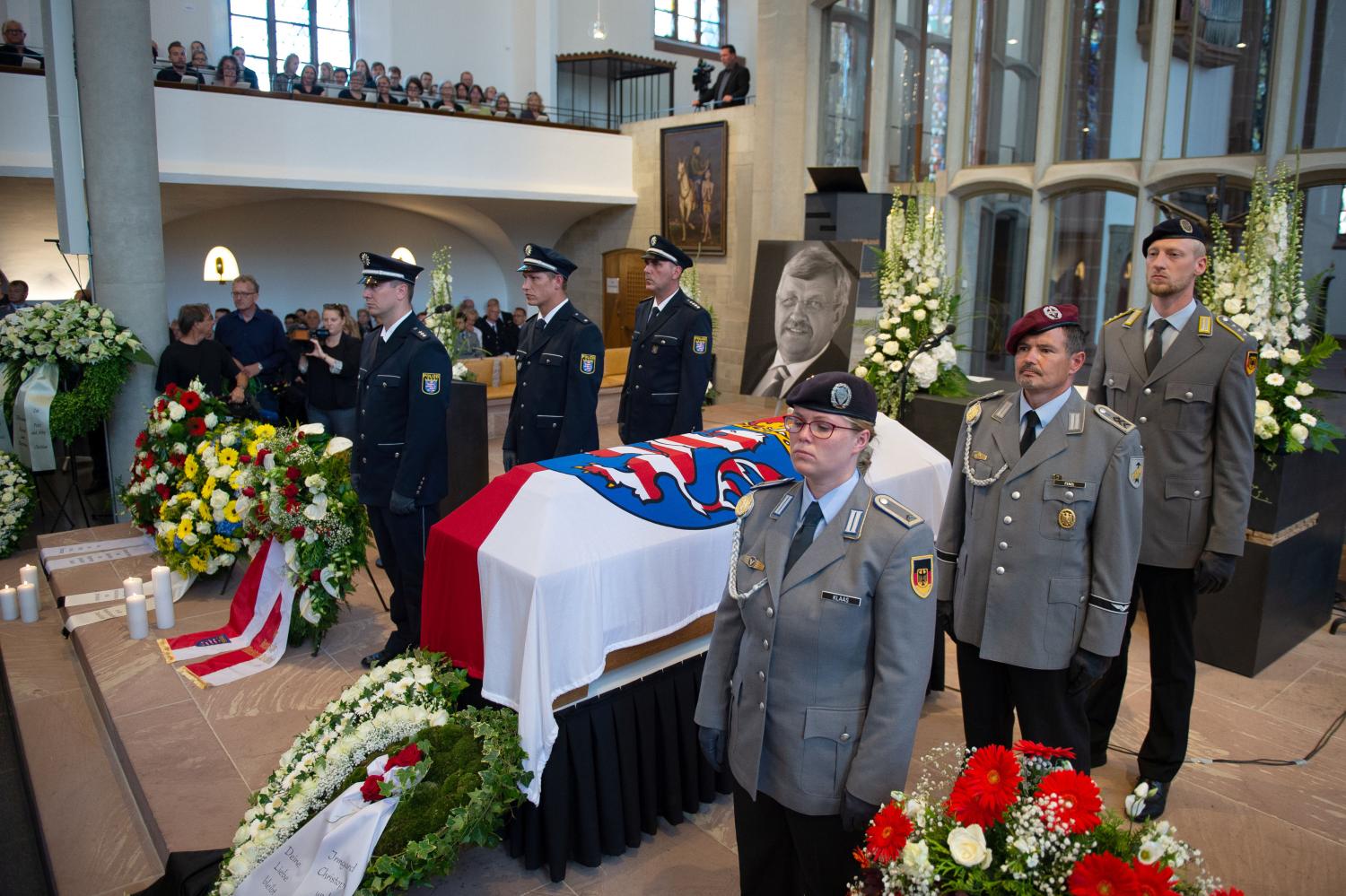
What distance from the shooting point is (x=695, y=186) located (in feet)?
38.5

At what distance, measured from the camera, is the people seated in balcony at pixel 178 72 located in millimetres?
9172

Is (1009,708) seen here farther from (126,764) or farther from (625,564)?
(126,764)

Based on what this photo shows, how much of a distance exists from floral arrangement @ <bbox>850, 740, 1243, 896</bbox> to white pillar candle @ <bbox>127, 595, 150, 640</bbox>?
146 inches

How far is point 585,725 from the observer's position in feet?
8.87

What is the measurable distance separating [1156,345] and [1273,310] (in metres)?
1.35

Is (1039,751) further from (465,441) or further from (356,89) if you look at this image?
(356,89)

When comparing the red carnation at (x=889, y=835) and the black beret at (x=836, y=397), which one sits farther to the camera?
the black beret at (x=836, y=397)

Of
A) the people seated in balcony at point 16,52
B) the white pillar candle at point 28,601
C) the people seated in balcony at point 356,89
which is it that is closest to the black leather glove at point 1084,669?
the white pillar candle at point 28,601

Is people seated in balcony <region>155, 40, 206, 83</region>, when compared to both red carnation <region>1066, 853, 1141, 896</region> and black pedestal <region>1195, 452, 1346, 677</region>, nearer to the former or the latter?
black pedestal <region>1195, 452, 1346, 677</region>

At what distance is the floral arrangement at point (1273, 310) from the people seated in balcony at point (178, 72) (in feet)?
A: 29.3

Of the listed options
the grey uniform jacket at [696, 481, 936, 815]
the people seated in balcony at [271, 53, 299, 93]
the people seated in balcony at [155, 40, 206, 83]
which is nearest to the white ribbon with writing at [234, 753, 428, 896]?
the grey uniform jacket at [696, 481, 936, 815]

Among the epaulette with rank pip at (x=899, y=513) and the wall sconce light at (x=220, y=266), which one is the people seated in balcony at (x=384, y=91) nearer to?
the wall sconce light at (x=220, y=266)

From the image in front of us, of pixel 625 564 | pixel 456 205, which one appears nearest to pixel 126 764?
pixel 625 564

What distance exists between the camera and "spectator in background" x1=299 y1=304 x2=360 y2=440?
625cm
